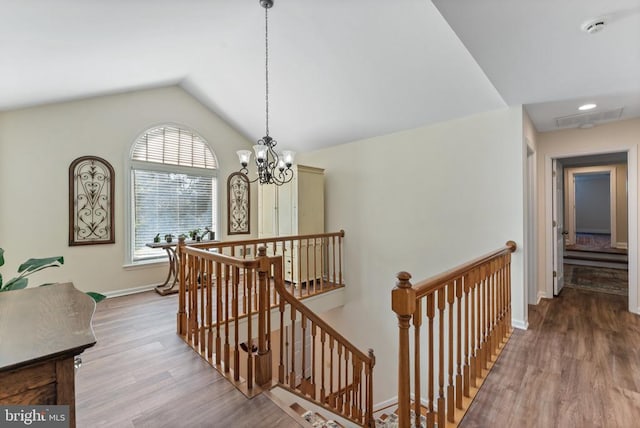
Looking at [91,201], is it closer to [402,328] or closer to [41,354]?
[41,354]

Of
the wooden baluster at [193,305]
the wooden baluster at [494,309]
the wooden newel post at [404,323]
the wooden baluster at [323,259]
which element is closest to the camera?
the wooden newel post at [404,323]

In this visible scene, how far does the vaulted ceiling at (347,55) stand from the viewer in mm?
1901

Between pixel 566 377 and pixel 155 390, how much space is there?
9.88 feet

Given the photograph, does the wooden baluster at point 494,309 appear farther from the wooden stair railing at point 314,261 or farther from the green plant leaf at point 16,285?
the green plant leaf at point 16,285

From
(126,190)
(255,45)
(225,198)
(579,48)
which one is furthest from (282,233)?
(579,48)

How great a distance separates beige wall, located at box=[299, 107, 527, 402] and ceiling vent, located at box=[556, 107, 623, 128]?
0.88 meters

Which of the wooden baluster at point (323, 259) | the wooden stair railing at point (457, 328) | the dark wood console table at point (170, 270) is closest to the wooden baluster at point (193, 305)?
the dark wood console table at point (170, 270)

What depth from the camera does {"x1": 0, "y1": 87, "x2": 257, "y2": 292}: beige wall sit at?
11.2ft

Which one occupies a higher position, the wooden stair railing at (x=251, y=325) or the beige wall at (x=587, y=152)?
the beige wall at (x=587, y=152)

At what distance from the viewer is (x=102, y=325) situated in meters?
3.07

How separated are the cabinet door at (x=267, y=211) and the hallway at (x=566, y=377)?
3592mm

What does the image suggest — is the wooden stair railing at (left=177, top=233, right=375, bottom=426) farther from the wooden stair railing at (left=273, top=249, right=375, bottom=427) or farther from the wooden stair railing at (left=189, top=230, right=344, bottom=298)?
the wooden stair railing at (left=189, top=230, right=344, bottom=298)

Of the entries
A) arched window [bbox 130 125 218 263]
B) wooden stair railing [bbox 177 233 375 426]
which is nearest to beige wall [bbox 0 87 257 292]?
arched window [bbox 130 125 218 263]

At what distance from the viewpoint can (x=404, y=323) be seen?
1301mm
